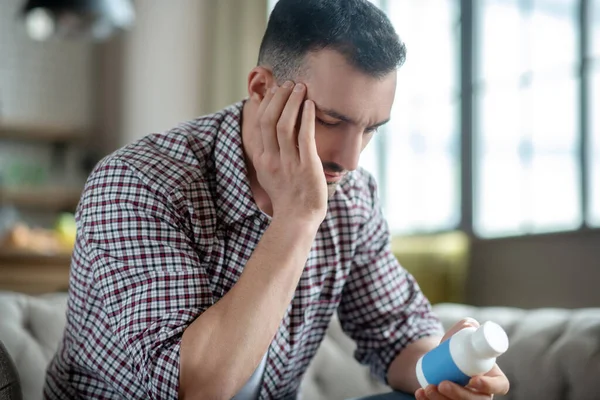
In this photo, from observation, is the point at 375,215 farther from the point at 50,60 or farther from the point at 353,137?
the point at 50,60

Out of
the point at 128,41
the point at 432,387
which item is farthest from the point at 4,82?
the point at 432,387

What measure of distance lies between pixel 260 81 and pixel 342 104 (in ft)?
0.61

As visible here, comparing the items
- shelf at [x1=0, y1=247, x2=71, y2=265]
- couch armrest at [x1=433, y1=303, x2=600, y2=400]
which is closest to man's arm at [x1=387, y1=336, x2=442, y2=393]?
couch armrest at [x1=433, y1=303, x2=600, y2=400]

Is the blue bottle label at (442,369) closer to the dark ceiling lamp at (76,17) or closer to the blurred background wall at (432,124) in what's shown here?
the blurred background wall at (432,124)

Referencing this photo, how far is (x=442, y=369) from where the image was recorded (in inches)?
41.3

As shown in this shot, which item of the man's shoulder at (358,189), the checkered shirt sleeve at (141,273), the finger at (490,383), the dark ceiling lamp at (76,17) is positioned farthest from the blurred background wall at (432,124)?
the finger at (490,383)

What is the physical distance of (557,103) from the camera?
409 centimetres

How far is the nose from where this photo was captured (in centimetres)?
129

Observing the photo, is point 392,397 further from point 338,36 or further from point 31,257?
point 31,257

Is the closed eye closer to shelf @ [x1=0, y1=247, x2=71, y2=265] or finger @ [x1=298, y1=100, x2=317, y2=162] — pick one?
finger @ [x1=298, y1=100, x2=317, y2=162]

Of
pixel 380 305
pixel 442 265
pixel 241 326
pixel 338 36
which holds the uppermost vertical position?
pixel 338 36

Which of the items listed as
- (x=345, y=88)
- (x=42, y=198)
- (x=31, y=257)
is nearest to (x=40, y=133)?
(x=42, y=198)

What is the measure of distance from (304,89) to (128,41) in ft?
17.5

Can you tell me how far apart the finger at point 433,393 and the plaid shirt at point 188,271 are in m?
0.34
